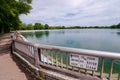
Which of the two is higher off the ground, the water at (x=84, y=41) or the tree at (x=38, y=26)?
the tree at (x=38, y=26)

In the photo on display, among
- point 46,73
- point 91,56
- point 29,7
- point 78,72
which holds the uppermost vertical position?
point 29,7

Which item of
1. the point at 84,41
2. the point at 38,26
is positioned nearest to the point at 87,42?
the point at 84,41

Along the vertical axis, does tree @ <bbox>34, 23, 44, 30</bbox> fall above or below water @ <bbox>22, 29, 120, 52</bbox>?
above

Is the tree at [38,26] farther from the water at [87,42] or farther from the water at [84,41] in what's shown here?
the water at [87,42]

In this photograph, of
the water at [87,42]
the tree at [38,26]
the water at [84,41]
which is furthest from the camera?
the tree at [38,26]

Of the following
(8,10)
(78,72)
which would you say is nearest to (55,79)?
(78,72)

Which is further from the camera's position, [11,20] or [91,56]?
[11,20]

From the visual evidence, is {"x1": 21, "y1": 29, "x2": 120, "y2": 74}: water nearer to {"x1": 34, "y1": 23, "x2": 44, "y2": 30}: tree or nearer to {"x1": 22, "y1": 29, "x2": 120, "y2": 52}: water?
{"x1": 22, "y1": 29, "x2": 120, "y2": 52}: water

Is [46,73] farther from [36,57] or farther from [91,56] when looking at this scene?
[91,56]

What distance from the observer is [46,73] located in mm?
3834

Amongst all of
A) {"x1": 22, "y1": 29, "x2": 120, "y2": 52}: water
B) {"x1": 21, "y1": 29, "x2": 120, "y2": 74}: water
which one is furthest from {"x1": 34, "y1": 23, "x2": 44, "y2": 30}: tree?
{"x1": 21, "y1": 29, "x2": 120, "y2": 74}: water

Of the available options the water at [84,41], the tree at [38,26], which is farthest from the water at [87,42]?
the tree at [38,26]

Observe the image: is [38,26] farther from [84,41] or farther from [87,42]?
[87,42]

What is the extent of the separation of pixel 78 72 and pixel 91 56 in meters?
0.63
